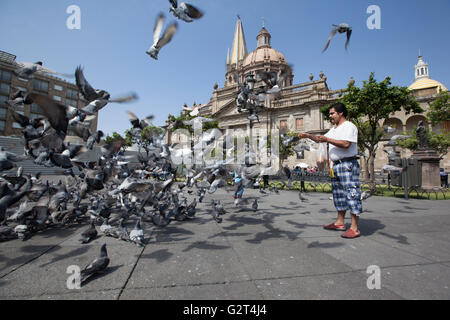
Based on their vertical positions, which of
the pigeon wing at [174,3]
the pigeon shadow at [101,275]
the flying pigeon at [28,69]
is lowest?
the pigeon shadow at [101,275]

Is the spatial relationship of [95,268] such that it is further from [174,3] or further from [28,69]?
[174,3]

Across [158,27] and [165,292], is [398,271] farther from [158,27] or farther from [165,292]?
[158,27]

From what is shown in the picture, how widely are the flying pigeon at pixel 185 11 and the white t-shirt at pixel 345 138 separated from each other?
9.26 feet

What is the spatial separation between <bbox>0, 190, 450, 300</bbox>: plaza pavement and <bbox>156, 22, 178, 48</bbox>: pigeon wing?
3.05 metres

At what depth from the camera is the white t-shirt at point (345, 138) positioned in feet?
10.5

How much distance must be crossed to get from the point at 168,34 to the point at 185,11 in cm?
42

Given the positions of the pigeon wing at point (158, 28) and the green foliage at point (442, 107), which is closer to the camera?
the pigeon wing at point (158, 28)

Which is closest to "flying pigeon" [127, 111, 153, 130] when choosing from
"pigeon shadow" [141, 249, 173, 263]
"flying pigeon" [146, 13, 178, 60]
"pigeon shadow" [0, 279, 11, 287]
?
"flying pigeon" [146, 13, 178, 60]

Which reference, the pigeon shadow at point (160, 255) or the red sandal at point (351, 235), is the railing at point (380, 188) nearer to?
the red sandal at point (351, 235)

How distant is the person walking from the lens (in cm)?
321

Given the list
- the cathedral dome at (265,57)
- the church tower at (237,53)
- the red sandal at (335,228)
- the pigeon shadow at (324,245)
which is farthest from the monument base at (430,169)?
the church tower at (237,53)

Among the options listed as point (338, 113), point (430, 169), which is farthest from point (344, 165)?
point (430, 169)
